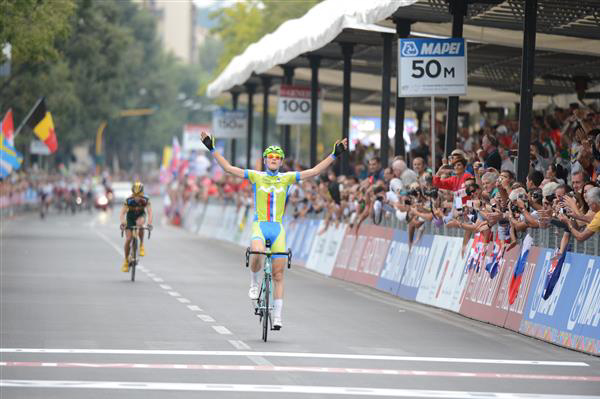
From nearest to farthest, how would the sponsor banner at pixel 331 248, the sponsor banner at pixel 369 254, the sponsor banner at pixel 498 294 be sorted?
1. the sponsor banner at pixel 498 294
2. the sponsor banner at pixel 369 254
3. the sponsor banner at pixel 331 248

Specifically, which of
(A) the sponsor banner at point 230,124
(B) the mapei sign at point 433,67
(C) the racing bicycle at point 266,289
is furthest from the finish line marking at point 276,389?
(A) the sponsor banner at point 230,124

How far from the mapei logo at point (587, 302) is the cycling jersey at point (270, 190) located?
3224mm

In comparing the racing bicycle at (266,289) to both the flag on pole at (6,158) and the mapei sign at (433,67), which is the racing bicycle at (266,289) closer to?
the mapei sign at (433,67)

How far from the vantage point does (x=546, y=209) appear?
18.5 m

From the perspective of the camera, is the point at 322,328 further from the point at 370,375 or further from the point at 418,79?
the point at 418,79

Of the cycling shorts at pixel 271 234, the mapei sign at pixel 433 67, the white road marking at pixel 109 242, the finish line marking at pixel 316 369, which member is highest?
the mapei sign at pixel 433 67

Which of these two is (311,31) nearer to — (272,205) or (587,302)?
(272,205)

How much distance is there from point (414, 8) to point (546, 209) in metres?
9.01

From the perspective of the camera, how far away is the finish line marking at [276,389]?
40.5 ft

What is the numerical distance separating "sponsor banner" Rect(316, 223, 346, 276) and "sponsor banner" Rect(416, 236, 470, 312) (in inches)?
289

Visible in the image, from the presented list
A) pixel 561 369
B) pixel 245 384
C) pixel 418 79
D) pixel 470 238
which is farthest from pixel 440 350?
pixel 418 79

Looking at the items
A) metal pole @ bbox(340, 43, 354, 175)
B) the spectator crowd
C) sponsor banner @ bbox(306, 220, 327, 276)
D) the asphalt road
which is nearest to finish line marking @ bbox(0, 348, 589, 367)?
the asphalt road

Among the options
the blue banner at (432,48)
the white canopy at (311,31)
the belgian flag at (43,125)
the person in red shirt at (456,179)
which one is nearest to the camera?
the person in red shirt at (456,179)

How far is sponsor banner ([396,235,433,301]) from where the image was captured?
23953mm
